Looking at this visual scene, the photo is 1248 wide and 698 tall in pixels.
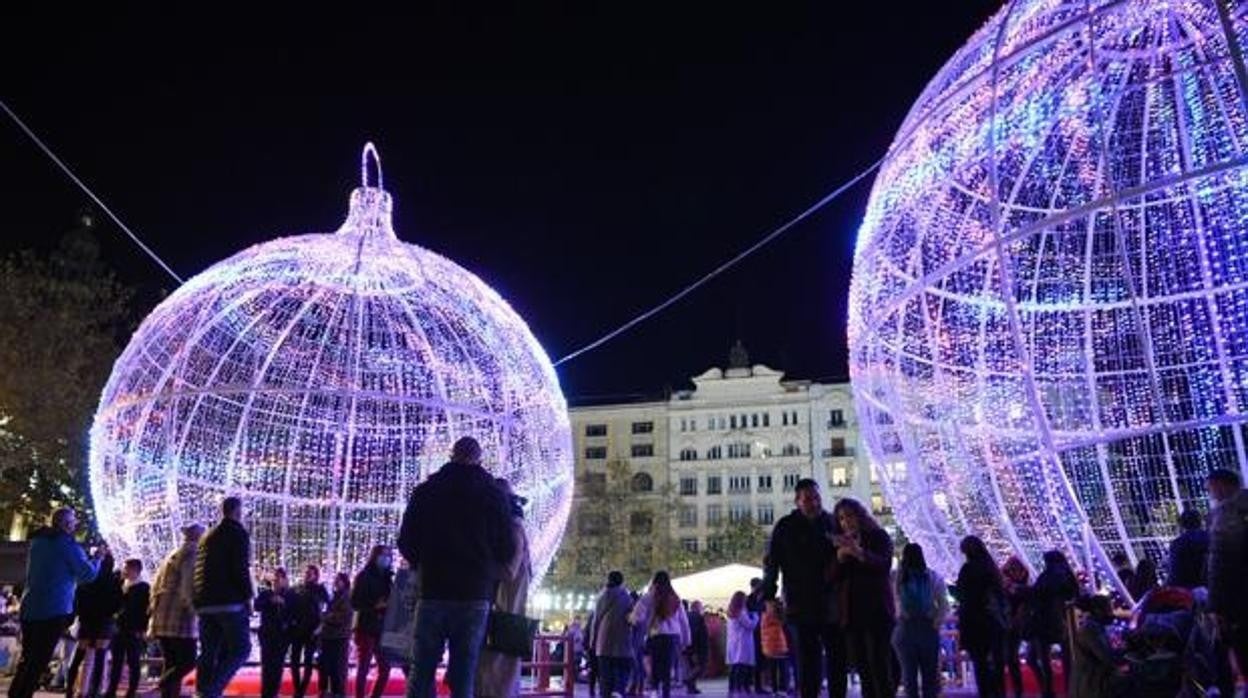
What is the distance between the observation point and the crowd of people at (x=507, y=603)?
552cm

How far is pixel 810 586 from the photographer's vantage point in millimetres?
6820

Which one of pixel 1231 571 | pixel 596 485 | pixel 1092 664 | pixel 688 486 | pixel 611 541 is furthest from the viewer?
pixel 688 486

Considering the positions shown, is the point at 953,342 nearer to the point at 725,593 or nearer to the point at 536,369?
the point at 536,369

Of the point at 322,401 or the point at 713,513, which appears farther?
the point at 713,513

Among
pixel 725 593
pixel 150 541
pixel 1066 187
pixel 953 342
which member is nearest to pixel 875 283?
pixel 953 342

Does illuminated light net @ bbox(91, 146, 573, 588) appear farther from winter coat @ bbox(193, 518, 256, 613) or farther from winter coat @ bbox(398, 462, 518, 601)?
winter coat @ bbox(398, 462, 518, 601)

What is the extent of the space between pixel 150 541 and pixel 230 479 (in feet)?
3.51

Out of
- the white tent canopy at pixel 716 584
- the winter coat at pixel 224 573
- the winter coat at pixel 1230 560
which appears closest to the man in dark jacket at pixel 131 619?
the winter coat at pixel 224 573

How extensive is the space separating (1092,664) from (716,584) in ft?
48.0

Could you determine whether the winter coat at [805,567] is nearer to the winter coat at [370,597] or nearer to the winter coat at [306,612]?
the winter coat at [370,597]

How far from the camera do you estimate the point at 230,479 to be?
1259cm

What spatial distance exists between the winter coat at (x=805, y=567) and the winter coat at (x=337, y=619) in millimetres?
5430

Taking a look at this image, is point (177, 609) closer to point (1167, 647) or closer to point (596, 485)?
point (1167, 647)

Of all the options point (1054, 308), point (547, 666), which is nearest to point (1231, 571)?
point (1054, 308)
